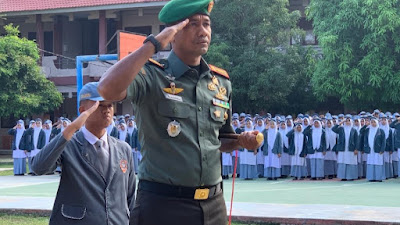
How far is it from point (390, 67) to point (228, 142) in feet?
62.3

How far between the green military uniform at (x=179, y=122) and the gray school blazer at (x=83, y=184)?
0.93 meters

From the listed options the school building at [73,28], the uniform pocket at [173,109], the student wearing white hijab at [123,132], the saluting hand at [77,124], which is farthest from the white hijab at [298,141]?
the uniform pocket at [173,109]

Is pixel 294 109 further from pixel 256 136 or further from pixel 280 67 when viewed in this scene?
pixel 256 136

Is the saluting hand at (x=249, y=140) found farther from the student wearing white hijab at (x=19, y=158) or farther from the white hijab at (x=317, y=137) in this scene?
the student wearing white hijab at (x=19, y=158)

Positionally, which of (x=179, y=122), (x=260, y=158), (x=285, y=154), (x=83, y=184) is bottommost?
(x=260, y=158)

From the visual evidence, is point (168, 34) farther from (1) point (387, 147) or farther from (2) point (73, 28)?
(2) point (73, 28)

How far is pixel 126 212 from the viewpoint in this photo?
14.0ft

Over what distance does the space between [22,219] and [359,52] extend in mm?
15449

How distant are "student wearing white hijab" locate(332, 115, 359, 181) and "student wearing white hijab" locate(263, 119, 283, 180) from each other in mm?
1629

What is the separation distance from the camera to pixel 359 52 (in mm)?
22609

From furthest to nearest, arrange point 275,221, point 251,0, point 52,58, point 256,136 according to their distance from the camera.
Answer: point 52,58, point 251,0, point 275,221, point 256,136

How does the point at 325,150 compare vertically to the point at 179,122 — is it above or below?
below

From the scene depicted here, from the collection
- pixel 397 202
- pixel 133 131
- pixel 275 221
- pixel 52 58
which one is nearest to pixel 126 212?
pixel 275 221

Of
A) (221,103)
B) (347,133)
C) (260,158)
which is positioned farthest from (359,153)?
(221,103)
